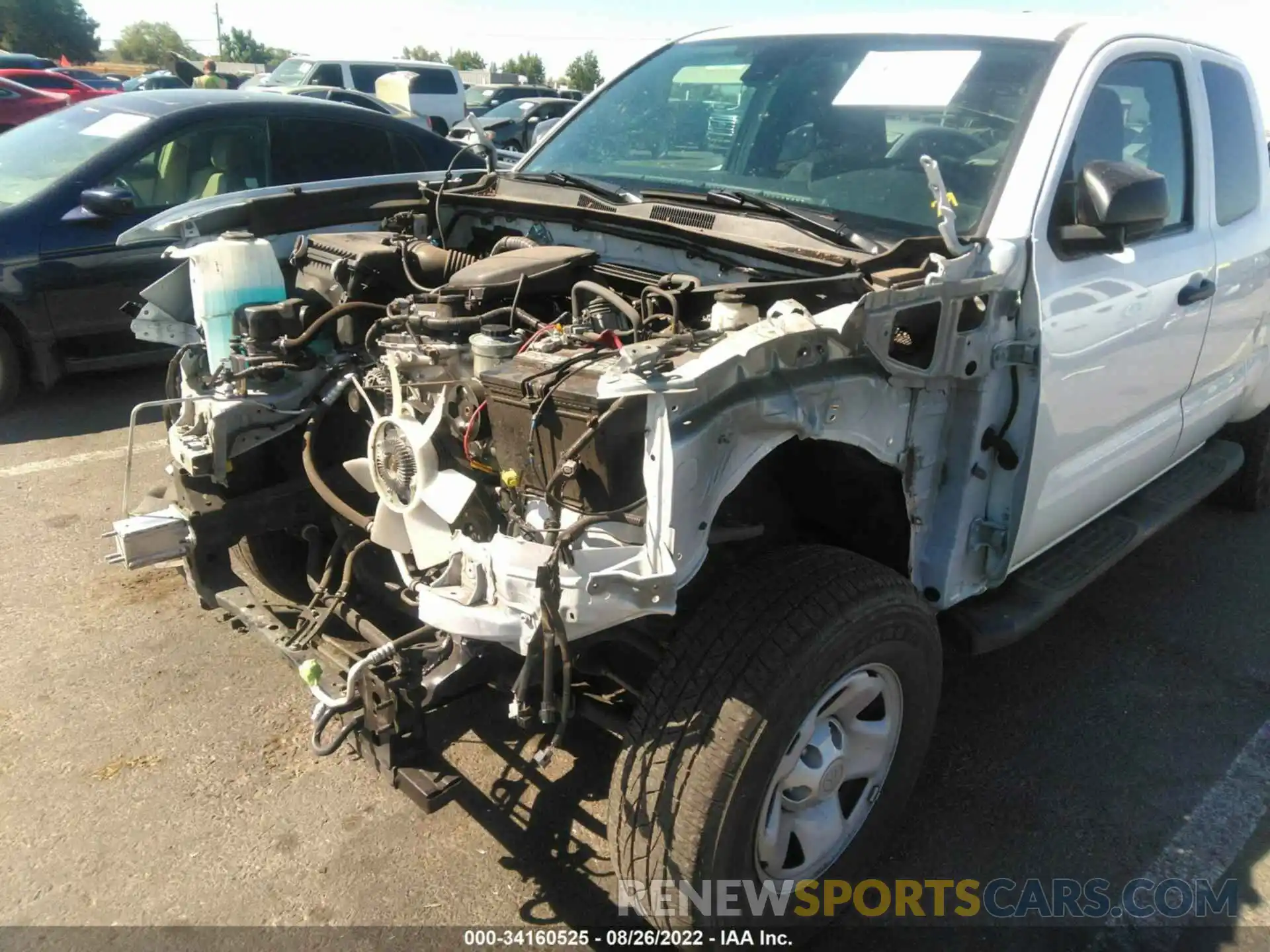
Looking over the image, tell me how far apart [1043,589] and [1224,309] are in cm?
146

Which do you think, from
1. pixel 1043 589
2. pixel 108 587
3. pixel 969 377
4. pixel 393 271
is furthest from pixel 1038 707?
pixel 108 587

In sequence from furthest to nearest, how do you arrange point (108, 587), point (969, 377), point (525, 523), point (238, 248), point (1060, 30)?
point (108, 587)
point (238, 248)
point (1060, 30)
point (969, 377)
point (525, 523)

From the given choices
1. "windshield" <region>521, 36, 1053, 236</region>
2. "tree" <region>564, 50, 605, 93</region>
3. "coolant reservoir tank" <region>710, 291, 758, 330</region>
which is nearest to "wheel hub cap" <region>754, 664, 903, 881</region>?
"coolant reservoir tank" <region>710, 291, 758, 330</region>

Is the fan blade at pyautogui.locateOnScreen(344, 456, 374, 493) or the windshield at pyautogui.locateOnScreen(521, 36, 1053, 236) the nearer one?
the fan blade at pyautogui.locateOnScreen(344, 456, 374, 493)

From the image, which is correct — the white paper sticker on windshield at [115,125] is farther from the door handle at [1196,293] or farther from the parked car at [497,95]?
the parked car at [497,95]

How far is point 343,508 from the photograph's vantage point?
2.71m

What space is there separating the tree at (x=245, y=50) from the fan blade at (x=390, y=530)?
242ft

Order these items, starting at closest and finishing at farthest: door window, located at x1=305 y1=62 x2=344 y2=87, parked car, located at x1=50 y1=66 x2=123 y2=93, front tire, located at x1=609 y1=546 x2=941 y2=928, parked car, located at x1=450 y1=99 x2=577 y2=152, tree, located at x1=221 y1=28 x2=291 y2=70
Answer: front tire, located at x1=609 y1=546 x2=941 y2=928 → parked car, located at x1=450 y1=99 x2=577 y2=152 → door window, located at x1=305 y1=62 x2=344 y2=87 → parked car, located at x1=50 y1=66 x2=123 y2=93 → tree, located at x1=221 y1=28 x2=291 y2=70

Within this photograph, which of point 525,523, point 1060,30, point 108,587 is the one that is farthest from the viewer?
point 108,587

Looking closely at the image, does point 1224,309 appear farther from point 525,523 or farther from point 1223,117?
point 525,523

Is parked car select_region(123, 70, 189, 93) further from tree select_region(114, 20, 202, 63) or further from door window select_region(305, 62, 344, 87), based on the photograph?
tree select_region(114, 20, 202, 63)

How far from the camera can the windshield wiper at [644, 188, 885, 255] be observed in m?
2.57

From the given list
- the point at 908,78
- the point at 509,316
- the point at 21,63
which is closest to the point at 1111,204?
the point at 908,78

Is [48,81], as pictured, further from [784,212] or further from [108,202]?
[784,212]
